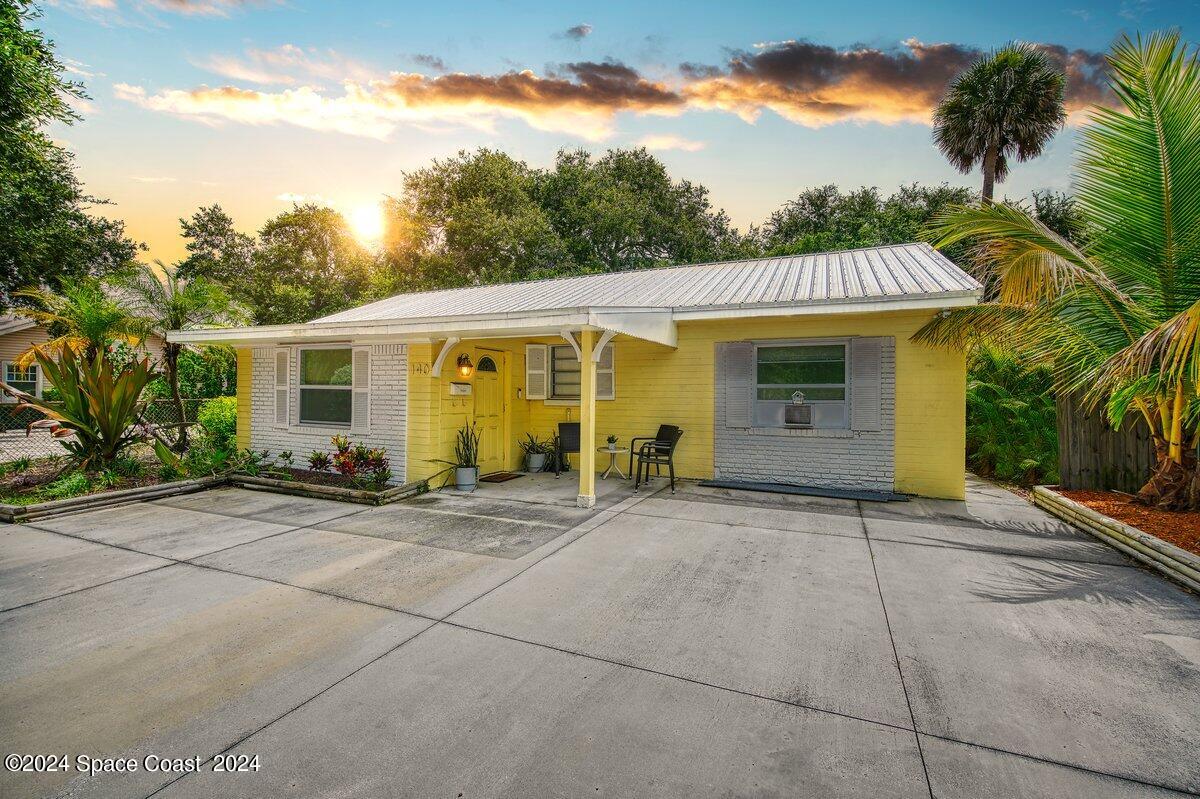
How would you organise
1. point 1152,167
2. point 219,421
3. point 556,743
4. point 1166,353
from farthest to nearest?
1. point 219,421
2. point 1152,167
3. point 1166,353
4. point 556,743

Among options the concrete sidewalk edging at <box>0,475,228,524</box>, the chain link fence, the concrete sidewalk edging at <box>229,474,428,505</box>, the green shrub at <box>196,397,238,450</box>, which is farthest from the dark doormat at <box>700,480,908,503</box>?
the chain link fence

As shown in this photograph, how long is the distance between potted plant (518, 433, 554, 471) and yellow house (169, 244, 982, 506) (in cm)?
24

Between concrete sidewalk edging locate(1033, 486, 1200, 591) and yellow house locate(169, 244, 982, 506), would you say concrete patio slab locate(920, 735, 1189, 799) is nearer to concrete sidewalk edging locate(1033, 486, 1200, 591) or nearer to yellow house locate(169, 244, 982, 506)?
concrete sidewalk edging locate(1033, 486, 1200, 591)

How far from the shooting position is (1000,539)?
17.1 ft

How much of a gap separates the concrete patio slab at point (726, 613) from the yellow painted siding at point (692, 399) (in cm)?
299

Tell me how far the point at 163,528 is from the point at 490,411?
14.7ft

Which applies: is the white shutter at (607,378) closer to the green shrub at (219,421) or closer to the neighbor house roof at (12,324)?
the green shrub at (219,421)

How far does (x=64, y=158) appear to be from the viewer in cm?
1437

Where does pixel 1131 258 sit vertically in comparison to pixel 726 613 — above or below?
above

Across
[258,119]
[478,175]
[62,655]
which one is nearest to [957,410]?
[62,655]

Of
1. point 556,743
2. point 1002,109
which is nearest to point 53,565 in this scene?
point 556,743

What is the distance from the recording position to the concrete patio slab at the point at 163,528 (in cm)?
496

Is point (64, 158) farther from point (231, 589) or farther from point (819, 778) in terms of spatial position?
point (819, 778)

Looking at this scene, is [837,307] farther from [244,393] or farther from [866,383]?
[244,393]
